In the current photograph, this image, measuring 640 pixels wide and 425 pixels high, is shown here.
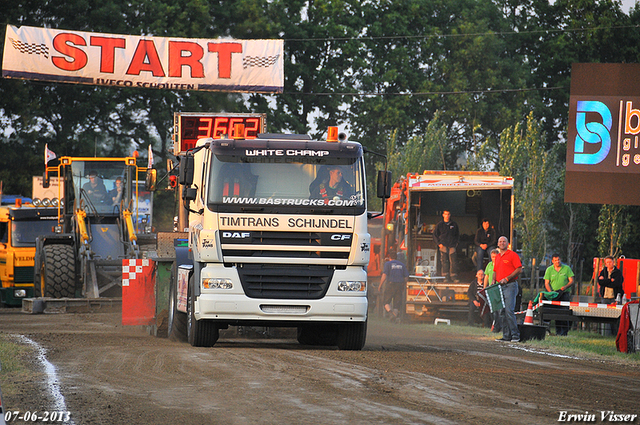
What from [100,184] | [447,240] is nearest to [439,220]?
[447,240]

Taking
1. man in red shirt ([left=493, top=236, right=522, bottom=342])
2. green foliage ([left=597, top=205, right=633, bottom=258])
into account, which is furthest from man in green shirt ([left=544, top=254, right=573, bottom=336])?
green foliage ([left=597, top=205, right=633, bottom=258])

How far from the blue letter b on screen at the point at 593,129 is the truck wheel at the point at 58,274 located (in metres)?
11.9

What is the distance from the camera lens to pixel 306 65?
165 feet

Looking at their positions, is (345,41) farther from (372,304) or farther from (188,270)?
(188,270)

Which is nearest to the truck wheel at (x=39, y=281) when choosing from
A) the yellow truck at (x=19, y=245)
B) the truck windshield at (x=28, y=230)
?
the yellow truck at (x=19, y=245)

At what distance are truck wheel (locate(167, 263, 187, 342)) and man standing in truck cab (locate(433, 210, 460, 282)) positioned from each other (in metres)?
9.42

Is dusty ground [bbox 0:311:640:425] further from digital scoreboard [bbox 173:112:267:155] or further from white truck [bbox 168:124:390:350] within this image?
digital scoreboard [bbox 173:112:267:155]

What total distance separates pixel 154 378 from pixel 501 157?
3215 centimetres

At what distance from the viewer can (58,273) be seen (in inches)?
864

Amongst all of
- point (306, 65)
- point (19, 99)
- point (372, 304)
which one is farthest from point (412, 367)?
point (306, 65)

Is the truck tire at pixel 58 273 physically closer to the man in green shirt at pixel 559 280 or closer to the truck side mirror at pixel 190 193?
the truck side mirror at pixel 190 193

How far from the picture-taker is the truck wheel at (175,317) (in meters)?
14.4

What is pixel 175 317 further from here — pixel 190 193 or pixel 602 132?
pixel 602 132

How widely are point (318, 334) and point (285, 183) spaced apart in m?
3.01
